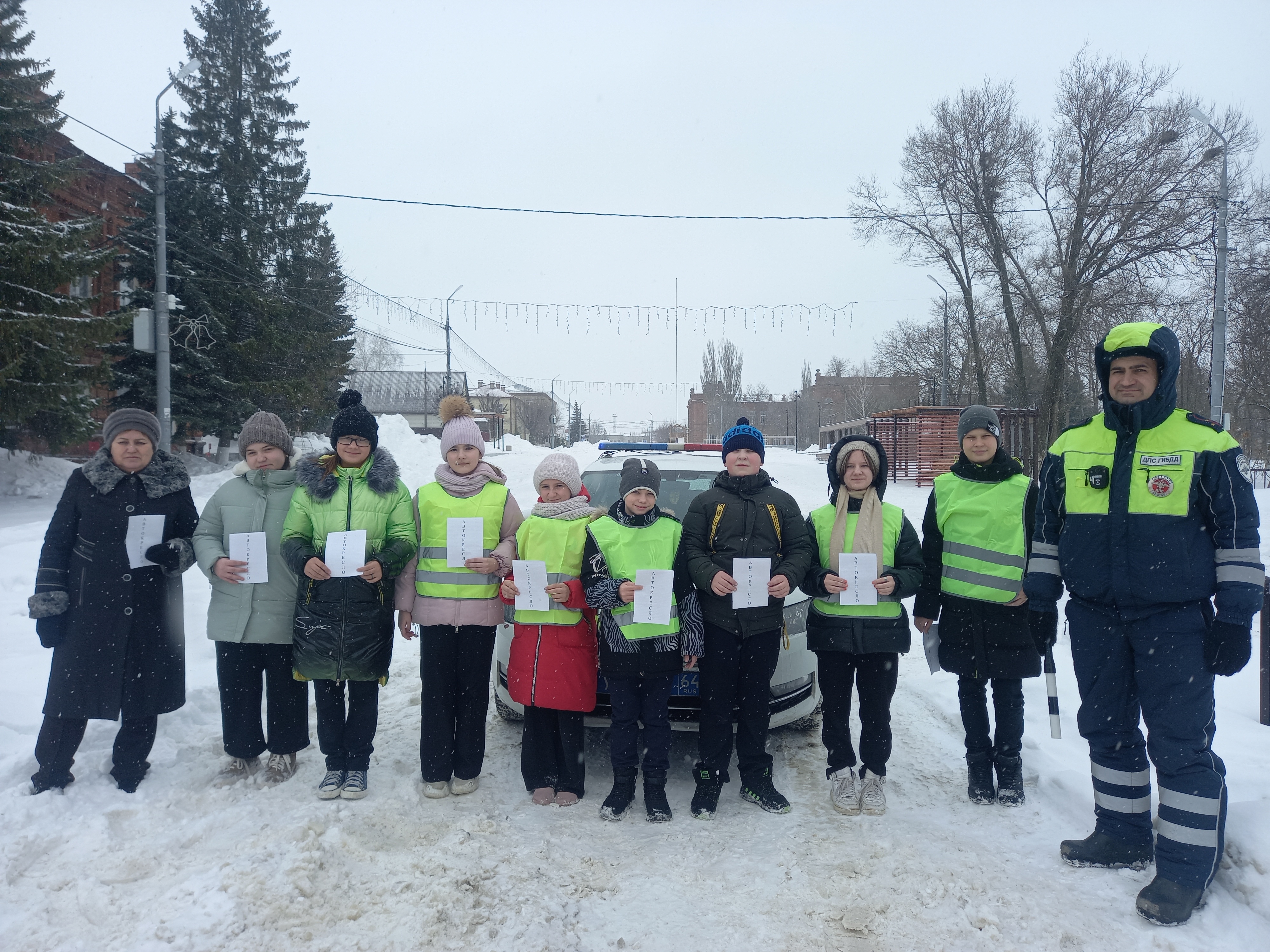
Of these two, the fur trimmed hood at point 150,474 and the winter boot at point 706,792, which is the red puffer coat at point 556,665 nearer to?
the winter boot at point 706,792

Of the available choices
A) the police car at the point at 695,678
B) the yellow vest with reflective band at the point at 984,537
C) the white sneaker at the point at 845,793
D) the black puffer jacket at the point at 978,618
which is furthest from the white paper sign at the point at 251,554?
the yellow vest with reflective band at the point at 984,537

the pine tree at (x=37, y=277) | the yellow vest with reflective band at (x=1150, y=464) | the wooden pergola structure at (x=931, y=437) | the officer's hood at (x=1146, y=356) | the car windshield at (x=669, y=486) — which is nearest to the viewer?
the yellow vest with reflective band at (x=1150, y=464)

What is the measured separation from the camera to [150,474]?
3912 millimetres

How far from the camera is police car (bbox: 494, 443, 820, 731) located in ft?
13.5

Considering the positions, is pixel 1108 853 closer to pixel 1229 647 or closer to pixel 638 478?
pixel 1229 647

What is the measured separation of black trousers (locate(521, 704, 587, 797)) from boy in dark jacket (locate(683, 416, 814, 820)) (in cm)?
63

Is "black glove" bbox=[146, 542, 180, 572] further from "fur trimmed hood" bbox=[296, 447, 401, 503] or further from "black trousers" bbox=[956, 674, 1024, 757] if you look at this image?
"black trousers" bbox=[956, 674, 1024, 757]

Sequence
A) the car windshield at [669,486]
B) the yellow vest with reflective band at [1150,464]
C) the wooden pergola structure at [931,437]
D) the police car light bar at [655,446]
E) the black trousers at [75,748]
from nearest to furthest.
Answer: the yellow vest with reflective band at [1150,464], the black trousers at [75,748], the car windshield at [669,486], the police car light bar at [655,446], the wooden pergola structure at [931,437]

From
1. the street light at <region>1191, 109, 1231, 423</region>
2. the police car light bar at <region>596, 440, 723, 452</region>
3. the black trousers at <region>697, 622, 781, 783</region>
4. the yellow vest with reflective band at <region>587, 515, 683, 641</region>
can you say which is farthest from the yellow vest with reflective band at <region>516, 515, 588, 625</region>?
the street light at <region>1191, 109, 1231, 423</region>

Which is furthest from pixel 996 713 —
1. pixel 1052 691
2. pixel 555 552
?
pixel 555 552

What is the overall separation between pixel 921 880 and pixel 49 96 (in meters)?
19.9

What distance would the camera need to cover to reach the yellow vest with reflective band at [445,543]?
12.8 ft

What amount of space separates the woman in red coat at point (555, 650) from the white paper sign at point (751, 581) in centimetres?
78

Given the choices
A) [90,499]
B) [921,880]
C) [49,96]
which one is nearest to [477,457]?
[90,499]
